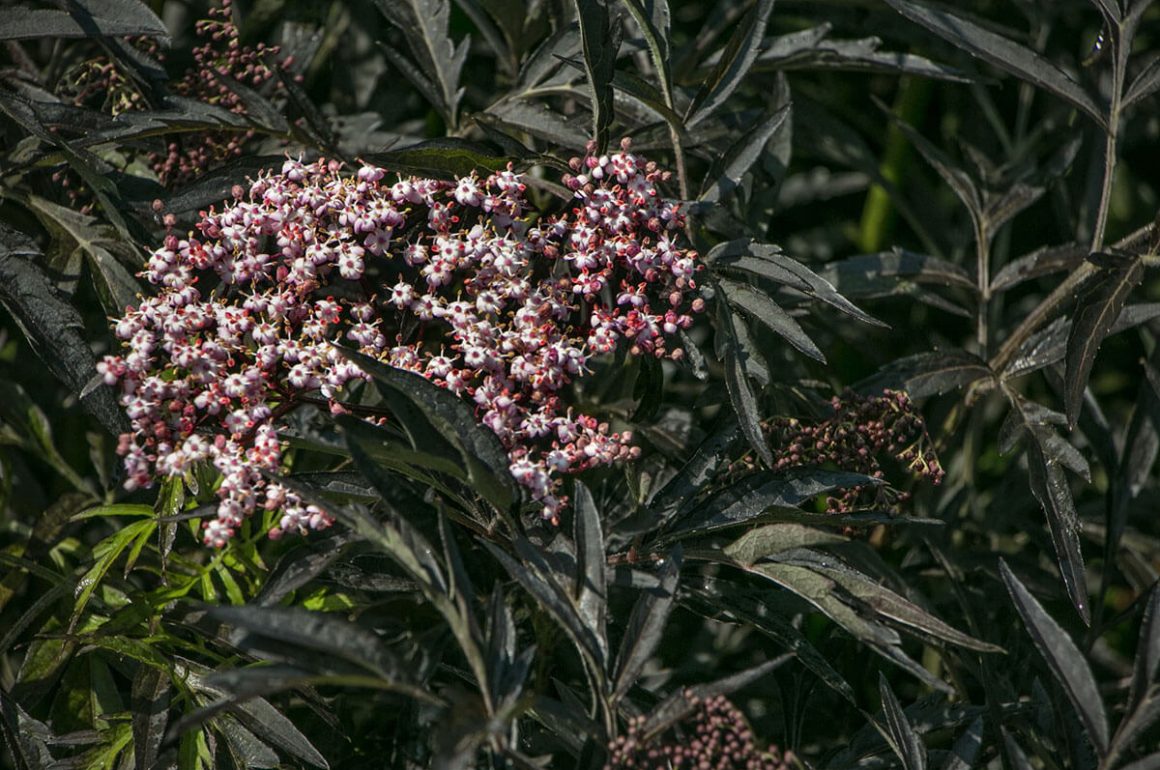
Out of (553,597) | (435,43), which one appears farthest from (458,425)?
(435,43)

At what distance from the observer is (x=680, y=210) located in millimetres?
1148

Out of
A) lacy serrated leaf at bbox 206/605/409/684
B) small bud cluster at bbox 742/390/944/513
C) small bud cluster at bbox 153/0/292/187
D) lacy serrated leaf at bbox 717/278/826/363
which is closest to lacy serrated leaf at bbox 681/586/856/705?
small bud cluster at bbox 742/390/944/513

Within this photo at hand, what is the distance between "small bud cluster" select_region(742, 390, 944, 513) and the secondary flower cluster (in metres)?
0.16

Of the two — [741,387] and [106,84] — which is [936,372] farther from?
[106,84]

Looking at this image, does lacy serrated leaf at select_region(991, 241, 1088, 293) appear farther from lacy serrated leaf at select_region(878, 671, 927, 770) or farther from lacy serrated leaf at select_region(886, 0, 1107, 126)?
lacy serrated leaf at select_region(878, 671, 927, 770)

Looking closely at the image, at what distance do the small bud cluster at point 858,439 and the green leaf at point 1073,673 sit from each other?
20 centimetres

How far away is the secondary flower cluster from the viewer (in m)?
1.01

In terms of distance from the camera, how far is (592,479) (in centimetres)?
117

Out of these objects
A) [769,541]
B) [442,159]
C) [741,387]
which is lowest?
[769,541]

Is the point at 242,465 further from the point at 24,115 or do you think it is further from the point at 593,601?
the point at 24,115

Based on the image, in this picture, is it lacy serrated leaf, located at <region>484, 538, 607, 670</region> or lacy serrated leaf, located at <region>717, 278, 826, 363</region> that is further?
lacy serrated leaf, located at <region>717, 278, 826, 363</region>

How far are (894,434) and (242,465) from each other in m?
0.62

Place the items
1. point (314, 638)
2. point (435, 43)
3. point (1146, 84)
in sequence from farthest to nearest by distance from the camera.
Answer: point (435, 43), point (1146, 84), point (314, 638)

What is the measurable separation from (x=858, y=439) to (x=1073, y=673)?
32cm
